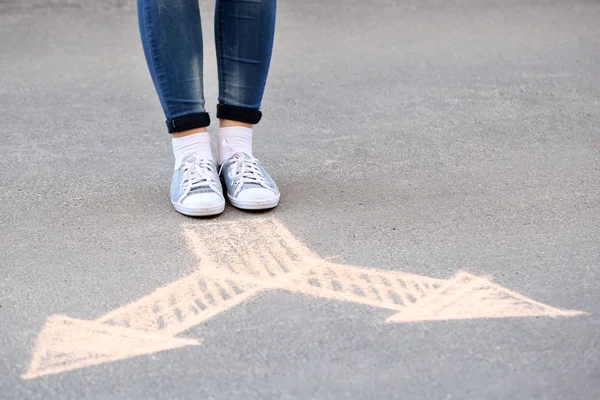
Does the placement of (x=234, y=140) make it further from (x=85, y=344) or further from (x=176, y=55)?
(x=85, y=344)

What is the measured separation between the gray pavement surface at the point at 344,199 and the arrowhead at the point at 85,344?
0.07 ft

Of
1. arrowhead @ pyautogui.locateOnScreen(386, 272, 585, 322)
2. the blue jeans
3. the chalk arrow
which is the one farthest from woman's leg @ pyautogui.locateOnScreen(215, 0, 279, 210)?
arrowhead @ pyautogui.locateOnScreen(386, 272, 585, 322)

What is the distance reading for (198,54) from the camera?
206 cm

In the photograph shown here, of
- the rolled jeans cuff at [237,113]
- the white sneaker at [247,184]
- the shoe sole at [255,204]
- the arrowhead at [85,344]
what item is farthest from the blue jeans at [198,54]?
the arrowhead at [85,344]

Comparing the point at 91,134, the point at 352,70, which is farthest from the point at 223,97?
the point at 352,70

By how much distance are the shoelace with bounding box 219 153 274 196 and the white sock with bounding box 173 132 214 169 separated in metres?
0.06

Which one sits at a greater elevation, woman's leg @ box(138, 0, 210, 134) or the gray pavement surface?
woman's leg @ box(138, 0, 210, 134)

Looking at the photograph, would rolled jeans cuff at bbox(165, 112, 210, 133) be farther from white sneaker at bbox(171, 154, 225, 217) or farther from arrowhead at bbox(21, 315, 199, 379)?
arrowhead at bbox(21, 315, 199, 379)

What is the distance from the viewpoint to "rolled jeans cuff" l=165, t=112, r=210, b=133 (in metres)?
2.07

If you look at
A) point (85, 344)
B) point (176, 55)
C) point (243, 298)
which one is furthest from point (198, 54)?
point (85, 344)

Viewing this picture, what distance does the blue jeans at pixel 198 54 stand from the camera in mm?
2008

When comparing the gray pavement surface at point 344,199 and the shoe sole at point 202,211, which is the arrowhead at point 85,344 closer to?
the gray pavement surface at point 344,199

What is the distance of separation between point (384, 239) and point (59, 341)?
2.40 feet

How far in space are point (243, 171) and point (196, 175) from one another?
0.11m
